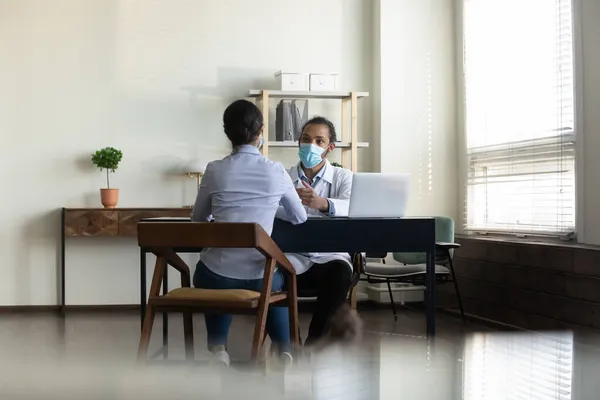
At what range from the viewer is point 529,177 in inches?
192

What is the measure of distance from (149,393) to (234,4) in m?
5.56

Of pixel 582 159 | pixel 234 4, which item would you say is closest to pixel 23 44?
pixel 234 4

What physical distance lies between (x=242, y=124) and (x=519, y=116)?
290 centimetres

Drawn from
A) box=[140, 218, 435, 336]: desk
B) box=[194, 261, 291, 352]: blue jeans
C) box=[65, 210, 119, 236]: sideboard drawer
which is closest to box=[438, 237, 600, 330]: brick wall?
box=[140, 218, 435, 336]: desk

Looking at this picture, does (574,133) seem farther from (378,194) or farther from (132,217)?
(132,217)

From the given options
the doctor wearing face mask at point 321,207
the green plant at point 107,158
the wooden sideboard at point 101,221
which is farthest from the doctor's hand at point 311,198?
the green plant at point 107,158

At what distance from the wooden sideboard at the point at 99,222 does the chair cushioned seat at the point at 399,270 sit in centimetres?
144

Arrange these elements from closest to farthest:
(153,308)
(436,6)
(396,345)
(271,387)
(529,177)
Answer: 1. (271,387)
2. (396,345)
3. (153,308)
4. (529,177)
5. (436,6)

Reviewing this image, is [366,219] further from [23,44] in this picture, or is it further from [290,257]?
[23,44]

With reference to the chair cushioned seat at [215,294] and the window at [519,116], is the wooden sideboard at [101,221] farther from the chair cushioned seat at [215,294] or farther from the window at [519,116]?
the chair cushioned seat at [215,294]

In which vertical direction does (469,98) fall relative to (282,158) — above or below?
above

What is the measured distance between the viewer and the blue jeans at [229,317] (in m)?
2.63

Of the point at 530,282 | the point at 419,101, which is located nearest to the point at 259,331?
the point at 530,282

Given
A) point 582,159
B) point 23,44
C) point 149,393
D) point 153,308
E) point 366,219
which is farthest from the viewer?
point 23,44
